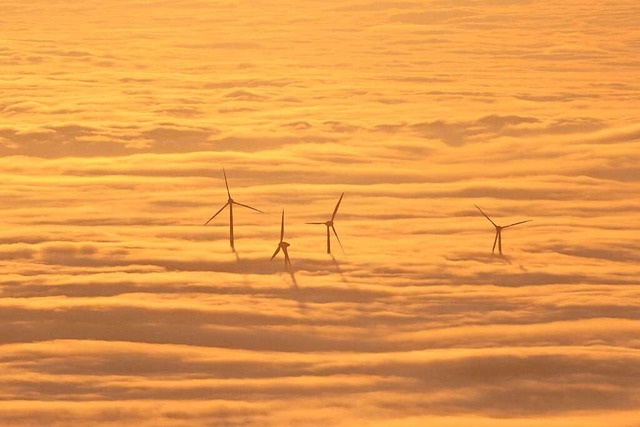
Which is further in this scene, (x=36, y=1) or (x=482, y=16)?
(x=36, y=1)

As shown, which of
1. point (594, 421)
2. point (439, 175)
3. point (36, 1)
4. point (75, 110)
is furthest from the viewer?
point (36, 1)

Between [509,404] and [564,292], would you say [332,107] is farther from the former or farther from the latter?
[509,404]

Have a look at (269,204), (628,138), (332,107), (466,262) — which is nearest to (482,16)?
(332,107)

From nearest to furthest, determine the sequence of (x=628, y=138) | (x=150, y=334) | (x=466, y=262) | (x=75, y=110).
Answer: (x=150, y=334) → (x=466, y=262) → (x=628, y=138) → (x=75, y=110)

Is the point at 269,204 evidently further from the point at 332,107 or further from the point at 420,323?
the point at 332,107

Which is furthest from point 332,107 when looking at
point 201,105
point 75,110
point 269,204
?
point 269,204

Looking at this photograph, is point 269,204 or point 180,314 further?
point 269,204

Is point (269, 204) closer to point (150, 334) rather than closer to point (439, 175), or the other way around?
point (439, 175)

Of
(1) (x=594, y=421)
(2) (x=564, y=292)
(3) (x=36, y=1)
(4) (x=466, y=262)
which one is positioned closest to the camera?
(1) (x=594, y=421)

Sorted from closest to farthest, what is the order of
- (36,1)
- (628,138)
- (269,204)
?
(269,204) < (628,138) < (36,1)
